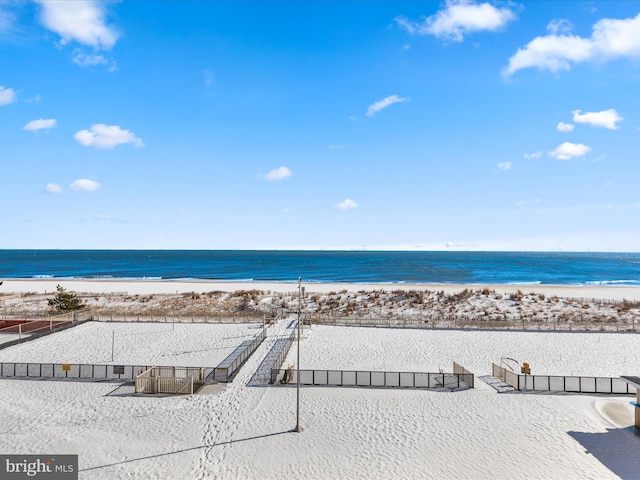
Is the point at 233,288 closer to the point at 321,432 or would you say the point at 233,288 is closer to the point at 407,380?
the point at 407,380

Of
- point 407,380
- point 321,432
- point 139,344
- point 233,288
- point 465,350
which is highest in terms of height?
point 233,288

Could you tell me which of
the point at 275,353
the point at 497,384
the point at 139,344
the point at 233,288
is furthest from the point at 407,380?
the point at 233,288

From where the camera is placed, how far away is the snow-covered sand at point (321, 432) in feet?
47.0

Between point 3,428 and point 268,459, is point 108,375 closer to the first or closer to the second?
point 3,428

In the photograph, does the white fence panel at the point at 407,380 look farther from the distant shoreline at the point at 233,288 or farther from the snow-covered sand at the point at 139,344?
the distant shoreline at the point at 233,288

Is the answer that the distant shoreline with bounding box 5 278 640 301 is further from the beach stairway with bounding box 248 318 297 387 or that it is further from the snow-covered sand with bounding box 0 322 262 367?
the snow-covered sand with bounding box 0 322 262 367

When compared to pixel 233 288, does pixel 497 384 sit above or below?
below

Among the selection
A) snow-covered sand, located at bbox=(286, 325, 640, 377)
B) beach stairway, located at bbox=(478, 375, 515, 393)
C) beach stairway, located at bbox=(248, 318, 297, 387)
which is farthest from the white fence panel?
beach stairway, located at bbox=(248, 318, 297, 387)

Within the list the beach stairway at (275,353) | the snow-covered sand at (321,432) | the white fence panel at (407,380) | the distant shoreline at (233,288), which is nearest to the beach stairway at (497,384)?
the snow-covered sand at (321,432)

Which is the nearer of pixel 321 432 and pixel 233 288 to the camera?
pixel 321 432

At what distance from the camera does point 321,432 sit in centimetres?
1694

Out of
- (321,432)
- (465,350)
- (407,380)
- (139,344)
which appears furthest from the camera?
(139,344)

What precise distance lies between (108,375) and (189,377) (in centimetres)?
554

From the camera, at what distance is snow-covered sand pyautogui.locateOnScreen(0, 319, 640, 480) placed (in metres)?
14.3
